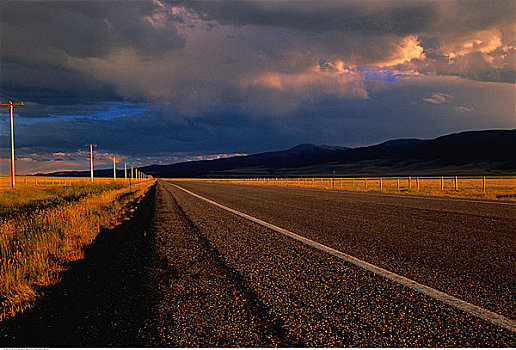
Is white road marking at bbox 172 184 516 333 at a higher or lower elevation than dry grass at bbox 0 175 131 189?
lower

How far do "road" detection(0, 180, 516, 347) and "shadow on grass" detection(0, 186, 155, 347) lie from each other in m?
0.01

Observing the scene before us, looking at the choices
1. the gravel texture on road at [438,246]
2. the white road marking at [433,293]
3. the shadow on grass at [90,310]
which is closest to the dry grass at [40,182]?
the shadow on grass at [90,310]

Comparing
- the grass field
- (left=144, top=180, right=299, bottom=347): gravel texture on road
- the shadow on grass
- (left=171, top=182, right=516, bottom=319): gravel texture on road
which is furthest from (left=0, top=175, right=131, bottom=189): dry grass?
(left=144, top=180, right=299, bottom=347): gravel texture on road

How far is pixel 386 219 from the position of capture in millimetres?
9039

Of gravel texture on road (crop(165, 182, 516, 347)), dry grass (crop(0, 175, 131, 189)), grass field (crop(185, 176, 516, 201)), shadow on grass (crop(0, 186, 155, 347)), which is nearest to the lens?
gravel texture on road (crop(165, 182, 516, 347))

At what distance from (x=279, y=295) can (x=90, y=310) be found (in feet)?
6.30

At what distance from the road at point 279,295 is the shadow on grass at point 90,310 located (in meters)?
0.01

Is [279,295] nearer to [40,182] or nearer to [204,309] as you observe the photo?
[204,309]

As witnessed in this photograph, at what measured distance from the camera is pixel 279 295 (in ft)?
11.3

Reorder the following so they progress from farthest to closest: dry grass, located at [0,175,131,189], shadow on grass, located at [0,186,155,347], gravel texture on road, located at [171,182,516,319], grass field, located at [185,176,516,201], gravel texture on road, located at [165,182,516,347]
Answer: dry grass, located at [0,175,131,189]
grass field, located at [185,176,516,201]
gravel texture on road, located at [171,182,516,319]
shadow on grass, located at [0,186,155,347]
gravel texture on road, located at [165,182,516,347]

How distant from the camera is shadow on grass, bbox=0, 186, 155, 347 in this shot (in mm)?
2744

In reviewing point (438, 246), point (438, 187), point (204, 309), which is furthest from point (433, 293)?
point (438, 187)

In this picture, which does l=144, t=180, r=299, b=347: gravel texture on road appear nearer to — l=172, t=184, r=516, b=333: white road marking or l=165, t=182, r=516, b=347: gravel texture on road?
l=165, t=182, r=516, b=347: gravel texture on road

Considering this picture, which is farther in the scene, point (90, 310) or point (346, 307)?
point (90, 310)
